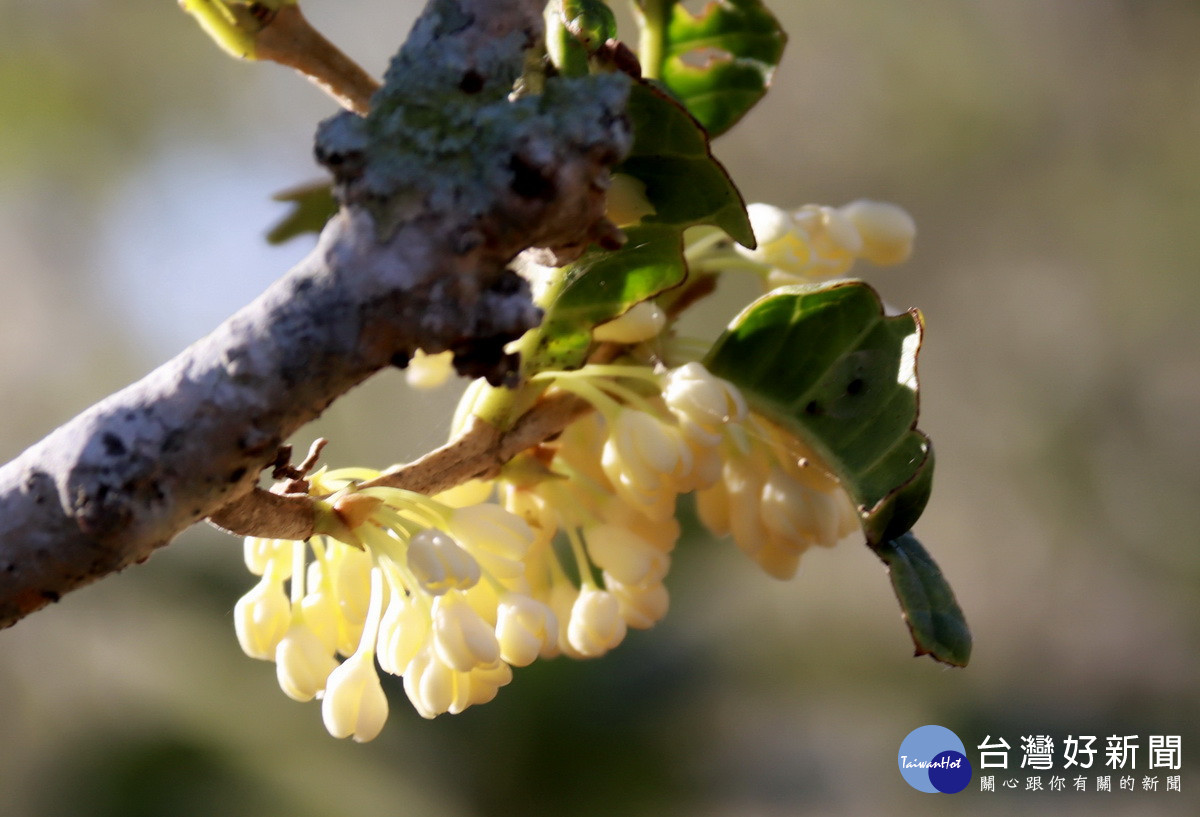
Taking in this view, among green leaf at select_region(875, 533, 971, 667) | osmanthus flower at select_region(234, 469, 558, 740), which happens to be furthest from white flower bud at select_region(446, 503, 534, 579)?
green leaf at select_region(875, 533, 971, 667)

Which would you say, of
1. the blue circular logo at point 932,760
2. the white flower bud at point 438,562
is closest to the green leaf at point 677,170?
the white flower bud at point 438,562

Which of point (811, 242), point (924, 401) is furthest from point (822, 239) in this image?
point (924, 401)

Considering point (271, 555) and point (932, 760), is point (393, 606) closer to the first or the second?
point (271, 555)

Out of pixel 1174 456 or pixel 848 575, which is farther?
pixel 848 575

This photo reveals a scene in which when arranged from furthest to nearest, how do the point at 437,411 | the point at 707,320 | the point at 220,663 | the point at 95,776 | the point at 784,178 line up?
1. the point at 784,178
2. the point at 707,320
3. the point at 220,663
4. the point at 95,776
5. the point at 437,411

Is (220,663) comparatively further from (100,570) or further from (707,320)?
(100,570)

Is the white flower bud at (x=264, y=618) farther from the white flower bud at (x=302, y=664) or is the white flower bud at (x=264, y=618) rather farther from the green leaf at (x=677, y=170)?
the green leaf at (x=677, y=170)

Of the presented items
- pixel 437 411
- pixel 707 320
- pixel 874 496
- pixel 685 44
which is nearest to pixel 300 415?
pixel 874 496
